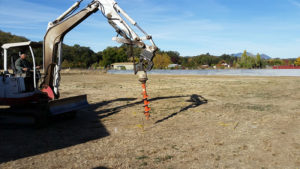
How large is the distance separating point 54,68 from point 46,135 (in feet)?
9.05

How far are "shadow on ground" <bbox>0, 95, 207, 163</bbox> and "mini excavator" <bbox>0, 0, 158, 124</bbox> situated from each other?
555 millimetres

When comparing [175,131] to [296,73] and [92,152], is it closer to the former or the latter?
[92,152]

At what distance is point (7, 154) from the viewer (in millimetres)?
5645

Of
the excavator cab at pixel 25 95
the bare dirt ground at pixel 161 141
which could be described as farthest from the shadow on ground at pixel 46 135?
the excavator cab at pixel 25 95

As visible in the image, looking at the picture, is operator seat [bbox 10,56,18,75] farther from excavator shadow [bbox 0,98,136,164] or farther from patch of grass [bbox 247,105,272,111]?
patch of grass [bbox 247,105,272,111]

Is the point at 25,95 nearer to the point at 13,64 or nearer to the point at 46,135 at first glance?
the point at 13,64

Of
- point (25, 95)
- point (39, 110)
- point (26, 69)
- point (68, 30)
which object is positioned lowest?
point (39, 110)

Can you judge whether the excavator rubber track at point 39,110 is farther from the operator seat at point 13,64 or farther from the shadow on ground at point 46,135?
the operator seat at point 13,64

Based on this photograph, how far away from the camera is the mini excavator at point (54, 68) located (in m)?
7.76

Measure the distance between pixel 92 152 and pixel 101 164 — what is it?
0.82 metres

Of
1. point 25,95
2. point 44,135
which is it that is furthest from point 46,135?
point 25,95

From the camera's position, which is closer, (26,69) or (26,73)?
(26,69)

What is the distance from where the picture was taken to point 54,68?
8.81m

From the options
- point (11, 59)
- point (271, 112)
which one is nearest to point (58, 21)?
point (11, 59)
